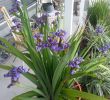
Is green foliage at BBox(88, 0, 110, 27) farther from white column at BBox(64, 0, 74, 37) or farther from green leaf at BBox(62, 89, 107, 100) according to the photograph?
green leaf at BBox(62, 89, 107, 100)

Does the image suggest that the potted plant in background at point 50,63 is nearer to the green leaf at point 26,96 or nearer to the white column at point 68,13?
the green leaf at point 26,96

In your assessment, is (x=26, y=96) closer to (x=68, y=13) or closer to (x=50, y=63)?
(x=50, y=63)

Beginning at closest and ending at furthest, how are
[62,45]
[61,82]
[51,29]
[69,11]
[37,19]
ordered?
[62,45]
[61,82]
[37,19]
[51,29]
[69,11]

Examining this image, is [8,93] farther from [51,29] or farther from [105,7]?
[105,7]

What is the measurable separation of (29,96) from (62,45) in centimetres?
48

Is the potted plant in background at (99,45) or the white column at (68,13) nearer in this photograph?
the potted plant in background at (99,45)

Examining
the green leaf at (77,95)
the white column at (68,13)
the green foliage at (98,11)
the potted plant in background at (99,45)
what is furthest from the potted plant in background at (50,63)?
the green foliage at (98,11)

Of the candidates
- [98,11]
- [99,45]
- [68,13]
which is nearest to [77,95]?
[99,45]

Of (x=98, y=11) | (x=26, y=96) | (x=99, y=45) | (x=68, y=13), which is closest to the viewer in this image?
(x=26, y=96)

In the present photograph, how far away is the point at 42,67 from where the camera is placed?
1.72m

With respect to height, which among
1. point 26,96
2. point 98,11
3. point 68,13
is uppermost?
point 68,13

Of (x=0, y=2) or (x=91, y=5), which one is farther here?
(x=0, y=2)

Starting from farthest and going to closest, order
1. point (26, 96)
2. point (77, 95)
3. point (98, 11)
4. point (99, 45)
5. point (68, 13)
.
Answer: point (98, 11)
point (68, 13)
point (99, 45)
point (26, 96)
point (77, 95)

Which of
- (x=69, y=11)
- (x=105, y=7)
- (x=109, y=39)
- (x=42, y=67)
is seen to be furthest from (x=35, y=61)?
(x=105, y=7)
